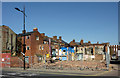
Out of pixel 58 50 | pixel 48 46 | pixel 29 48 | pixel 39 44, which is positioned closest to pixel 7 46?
pixel 29 48

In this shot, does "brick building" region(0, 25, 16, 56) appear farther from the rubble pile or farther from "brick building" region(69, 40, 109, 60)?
"brick building" region(69, 40, 109, 60)

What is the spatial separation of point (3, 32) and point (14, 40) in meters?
4.11

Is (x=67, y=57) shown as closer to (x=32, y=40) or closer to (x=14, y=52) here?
(x=32, y=40)

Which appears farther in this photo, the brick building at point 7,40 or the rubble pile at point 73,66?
the brick building at point 7,40

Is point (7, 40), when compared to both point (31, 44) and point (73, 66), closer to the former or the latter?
point (31, 44)

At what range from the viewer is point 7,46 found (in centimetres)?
4059

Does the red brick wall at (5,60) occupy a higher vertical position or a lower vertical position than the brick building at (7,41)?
lower

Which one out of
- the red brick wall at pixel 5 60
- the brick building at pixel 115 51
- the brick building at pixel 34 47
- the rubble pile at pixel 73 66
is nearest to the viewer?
the rubble pile at pixel 73 66

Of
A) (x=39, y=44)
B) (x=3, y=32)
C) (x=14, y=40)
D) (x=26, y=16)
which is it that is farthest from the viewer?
(x=39, y=44)

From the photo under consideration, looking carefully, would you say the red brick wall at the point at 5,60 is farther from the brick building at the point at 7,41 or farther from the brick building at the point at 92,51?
the brick building at the point at 92,51

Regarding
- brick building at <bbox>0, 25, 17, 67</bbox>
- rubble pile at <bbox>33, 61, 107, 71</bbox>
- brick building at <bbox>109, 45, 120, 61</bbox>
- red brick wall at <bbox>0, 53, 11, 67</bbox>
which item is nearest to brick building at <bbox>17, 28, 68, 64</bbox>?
brick building at <bbox>0, 25, 17, 67</bbox>

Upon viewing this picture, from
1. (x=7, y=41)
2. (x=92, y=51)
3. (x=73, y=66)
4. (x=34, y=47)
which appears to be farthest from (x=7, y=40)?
(x=92, y=51)

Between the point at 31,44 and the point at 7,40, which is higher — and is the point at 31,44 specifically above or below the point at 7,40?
below

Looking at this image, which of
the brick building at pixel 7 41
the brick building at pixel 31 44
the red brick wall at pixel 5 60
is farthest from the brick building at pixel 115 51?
the red brick wall at pixel 5 60
